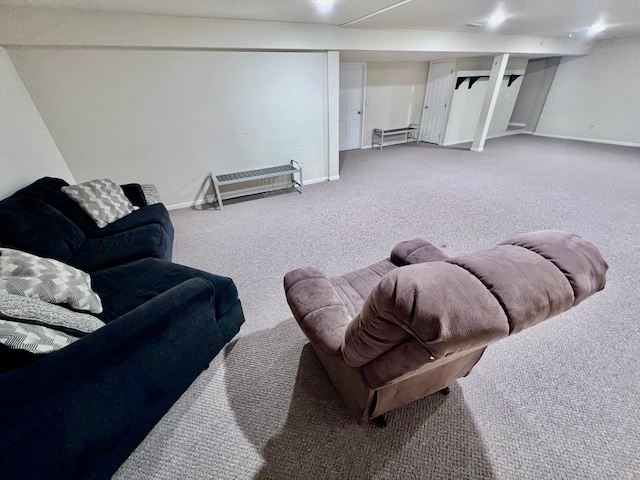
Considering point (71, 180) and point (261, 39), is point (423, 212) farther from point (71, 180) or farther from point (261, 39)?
point (71, 180)

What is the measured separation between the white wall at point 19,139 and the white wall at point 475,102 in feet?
22.9

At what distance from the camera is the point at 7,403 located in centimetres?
74

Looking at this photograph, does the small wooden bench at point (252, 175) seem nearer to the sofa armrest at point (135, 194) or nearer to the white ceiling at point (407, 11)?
the sofa armrest at point (135, 194)

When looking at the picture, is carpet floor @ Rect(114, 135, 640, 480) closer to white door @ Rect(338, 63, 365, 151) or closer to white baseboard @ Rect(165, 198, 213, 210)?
white baseboard @ Rect(165, 198, 213, 210)

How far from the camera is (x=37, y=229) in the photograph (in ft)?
5.63

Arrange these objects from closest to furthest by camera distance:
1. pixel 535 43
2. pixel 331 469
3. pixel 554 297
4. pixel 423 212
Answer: pixel 554 297
pixel 331 469
pixel 423 212
pixel 535 43

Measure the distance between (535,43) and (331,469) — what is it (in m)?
7.48

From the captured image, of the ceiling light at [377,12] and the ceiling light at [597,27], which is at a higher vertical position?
the ceiling light at [597,27]

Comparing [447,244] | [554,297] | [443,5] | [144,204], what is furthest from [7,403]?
[443,5]

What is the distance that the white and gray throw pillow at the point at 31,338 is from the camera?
85cm

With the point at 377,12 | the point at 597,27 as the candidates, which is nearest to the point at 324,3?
the point at 377,12

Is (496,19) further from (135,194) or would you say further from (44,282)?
(44,282)

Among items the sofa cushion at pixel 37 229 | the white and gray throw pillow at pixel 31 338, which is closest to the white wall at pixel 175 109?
the sofa cushion at pixel 37 229

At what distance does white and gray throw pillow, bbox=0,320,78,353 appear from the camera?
33.6 inches
